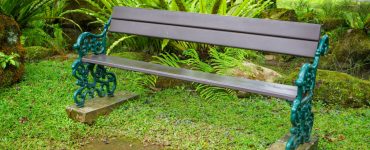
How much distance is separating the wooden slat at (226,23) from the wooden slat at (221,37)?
0.04 meters

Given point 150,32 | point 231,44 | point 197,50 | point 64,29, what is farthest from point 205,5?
point 64,29

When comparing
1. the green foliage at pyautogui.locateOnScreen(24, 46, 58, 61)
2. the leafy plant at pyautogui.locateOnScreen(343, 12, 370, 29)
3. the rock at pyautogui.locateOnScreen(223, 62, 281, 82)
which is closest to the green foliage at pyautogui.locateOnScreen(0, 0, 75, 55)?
the green foliage at pyautogui.locateOnScreen(24, 46, 58, 61)

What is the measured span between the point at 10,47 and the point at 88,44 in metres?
1.48

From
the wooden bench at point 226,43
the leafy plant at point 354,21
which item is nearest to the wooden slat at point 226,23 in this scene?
the wooden bench at point 226,43

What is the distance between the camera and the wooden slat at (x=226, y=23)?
146 inches

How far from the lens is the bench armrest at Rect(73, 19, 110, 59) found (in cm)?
424

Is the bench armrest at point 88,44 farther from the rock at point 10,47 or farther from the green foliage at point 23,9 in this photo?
the green foliage at point 23,9

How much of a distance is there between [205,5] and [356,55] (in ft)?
8.65

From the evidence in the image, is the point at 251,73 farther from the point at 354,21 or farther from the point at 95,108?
the point at 354,21

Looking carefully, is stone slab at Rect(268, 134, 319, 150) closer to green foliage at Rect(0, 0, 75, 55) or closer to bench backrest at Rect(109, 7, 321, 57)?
bench backrest at Rect(109, 7, 321, 57)

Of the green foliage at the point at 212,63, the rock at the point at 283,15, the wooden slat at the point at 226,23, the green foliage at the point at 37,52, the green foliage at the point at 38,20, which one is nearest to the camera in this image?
the wooden slat at the point at 226,23

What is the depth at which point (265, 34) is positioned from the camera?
390cm

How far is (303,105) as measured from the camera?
11.0 ft

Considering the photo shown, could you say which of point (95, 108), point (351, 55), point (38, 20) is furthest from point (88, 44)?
point (351, 55)
